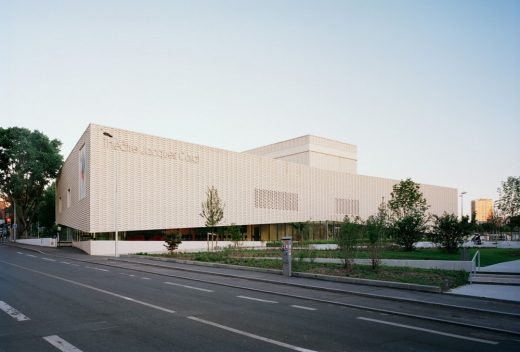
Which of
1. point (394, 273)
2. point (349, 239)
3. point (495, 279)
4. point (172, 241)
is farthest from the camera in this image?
point (172, 241)

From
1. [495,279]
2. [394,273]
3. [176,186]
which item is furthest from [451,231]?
[176,186]

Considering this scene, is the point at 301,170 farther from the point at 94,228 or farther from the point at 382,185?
the point at 94,228

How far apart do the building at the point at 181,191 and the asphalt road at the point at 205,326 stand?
24.6m

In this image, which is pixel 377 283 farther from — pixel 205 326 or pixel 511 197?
pixel 511 197

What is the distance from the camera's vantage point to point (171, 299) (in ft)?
40.6

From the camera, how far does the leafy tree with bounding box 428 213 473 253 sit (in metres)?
25.0

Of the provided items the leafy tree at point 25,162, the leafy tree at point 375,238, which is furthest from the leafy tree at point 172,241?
the leafy tree at point 25,162

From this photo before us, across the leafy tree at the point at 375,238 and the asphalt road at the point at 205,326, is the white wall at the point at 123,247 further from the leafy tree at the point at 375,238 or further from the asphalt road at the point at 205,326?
the asphalt road at the point at 205,326

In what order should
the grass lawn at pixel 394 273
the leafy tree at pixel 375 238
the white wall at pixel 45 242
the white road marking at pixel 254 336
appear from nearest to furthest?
the white road marking at pixel 254 336 → the grass lawn at pixel 394 273 → the leafy tree at pixel 375 238 → the white wall at pixel 45 242

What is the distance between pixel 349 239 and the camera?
18.3 metres

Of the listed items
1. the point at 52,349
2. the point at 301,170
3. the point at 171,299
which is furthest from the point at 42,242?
the point at 52,349

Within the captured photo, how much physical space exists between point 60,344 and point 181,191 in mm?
41368

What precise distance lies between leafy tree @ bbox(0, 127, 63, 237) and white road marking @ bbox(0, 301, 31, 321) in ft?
184

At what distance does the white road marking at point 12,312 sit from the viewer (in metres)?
9.44
